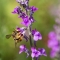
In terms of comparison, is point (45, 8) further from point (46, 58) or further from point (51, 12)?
point (46, 58)

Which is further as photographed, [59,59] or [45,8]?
[45,8]

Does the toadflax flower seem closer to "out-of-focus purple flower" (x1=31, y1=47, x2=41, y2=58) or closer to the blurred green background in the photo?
"out-of-focus purple flower" (x1=31, y1=47, x2=41, y2=58)

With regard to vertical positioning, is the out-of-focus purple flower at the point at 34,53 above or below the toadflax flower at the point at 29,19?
below

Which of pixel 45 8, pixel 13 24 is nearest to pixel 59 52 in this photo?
pixel 13 24

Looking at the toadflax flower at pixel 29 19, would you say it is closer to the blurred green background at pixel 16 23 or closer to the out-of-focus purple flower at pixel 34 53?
the out-of-focus purple flower at pixel 34 53

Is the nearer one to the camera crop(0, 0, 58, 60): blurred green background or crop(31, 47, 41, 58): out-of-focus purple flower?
crop(31, 47, 41, 58): out-of-focus purple flower

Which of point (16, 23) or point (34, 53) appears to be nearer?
point (34, 53)

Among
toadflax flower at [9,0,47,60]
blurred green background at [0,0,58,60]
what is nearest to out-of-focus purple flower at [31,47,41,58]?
toadflax flower at [9,0,47,60]

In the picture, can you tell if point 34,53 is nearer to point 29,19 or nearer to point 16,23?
point 29,19

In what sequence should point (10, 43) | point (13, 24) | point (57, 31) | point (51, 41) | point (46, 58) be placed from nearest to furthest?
point (57, 31) → point (51, 41) → point (46, 58) → point (10, 43) → point (13, 24)

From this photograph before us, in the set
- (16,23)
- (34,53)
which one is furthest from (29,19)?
(16,23)

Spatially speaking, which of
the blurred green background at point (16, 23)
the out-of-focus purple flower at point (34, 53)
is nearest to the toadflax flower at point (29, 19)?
the out-of-focus purple flower at point (34, 53)
